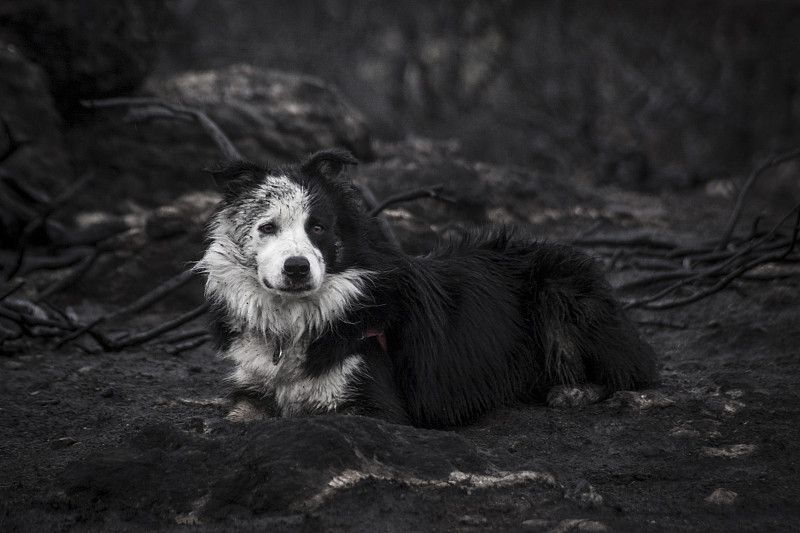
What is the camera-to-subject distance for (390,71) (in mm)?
20516

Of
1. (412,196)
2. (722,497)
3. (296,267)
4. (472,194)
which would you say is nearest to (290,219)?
(296,267)

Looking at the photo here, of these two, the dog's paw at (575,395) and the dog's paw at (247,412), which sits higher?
the dog's paw at (247,412)

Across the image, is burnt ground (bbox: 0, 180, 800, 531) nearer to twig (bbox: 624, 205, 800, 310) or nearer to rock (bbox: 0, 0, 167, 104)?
twig (bbox: 624, 205, 800, 310)

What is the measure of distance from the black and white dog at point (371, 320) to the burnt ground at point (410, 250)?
28 cm

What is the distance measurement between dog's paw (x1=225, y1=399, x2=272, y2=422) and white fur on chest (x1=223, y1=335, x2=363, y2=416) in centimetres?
8

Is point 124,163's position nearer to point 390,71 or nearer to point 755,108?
point 390,71

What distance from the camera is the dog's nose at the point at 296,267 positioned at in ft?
12.3

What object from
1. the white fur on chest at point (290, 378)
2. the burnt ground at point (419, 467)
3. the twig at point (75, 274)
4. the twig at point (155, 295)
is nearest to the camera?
the burnt ground at point (419, 467)

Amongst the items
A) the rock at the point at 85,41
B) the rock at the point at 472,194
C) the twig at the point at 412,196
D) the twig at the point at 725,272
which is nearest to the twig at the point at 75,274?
the rock at the point at 85,41

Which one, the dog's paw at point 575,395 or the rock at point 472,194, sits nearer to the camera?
the dog's paw at point 575,395

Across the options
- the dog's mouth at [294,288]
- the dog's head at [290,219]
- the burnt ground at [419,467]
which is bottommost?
the burnt ground at [419,467]

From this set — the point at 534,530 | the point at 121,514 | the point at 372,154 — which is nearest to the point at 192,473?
the point at 121,514

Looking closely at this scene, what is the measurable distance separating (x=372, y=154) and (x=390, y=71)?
1124cm

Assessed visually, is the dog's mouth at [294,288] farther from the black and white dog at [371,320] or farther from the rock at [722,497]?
the rock at [722,497]
